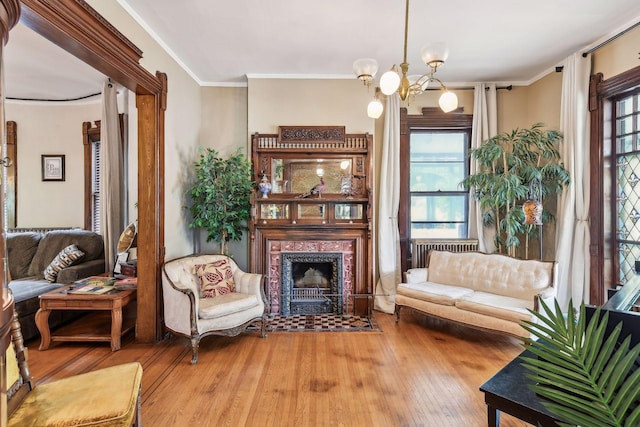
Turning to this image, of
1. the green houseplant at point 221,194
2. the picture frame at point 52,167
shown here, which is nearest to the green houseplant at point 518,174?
the green houseplant at point 221,194

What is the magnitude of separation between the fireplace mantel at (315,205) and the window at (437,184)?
913mm

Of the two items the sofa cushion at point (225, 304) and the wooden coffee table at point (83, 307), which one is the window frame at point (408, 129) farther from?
the wooden coffee table at point (83, 307)

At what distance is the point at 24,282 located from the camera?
11.6 feet

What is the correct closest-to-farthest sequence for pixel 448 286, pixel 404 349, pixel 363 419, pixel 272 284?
pixel 363 419, pixel 404 349, pixel 448 286, pixel 272 284

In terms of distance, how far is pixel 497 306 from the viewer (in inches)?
118

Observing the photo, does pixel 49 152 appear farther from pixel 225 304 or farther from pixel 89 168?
pixel 225 304

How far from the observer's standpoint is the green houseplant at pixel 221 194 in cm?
367

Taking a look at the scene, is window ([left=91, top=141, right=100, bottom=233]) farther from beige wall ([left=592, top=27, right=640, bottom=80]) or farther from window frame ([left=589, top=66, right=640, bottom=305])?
beige wall ([left=592, top=27, right=640, bottom=80])

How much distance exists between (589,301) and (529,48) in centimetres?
293

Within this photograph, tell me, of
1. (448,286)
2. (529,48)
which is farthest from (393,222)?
(529,48)

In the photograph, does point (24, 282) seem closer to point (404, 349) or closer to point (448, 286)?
point (404, 349)

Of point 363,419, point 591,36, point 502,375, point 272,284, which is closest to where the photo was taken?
point 502,375

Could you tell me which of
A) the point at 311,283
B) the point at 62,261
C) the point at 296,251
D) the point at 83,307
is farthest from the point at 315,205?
the point at 62,261

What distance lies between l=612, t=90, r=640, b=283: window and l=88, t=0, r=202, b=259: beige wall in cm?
493
